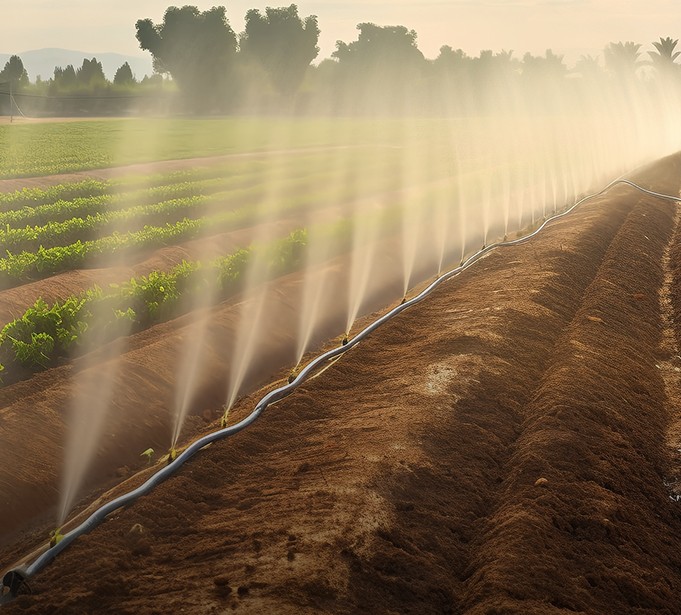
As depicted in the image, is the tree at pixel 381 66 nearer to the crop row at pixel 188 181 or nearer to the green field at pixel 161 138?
the green field at pixel 161 138

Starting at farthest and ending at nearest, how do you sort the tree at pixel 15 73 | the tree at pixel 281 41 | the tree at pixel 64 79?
the tree at pixel 281 41, the tree at pixel 64 79, the tree at pixel 15 73

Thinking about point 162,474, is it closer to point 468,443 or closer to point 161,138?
point 468,443

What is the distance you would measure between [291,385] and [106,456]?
6.65ft

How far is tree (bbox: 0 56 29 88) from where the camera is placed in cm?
6031

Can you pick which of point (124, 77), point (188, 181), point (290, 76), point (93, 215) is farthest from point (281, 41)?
point (93, 215)

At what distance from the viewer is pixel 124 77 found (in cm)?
6581

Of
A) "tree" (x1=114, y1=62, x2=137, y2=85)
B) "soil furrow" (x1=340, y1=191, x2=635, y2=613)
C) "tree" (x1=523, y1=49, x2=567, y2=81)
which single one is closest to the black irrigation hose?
"soil furrow" (x1=340, y1=191, x2=635, y2=613)

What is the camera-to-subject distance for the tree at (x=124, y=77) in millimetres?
64562

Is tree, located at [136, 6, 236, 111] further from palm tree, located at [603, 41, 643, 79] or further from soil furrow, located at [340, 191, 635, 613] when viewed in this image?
soil furrow, located at [340, 191, 635, 613]

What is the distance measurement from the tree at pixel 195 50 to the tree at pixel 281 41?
4.06 m

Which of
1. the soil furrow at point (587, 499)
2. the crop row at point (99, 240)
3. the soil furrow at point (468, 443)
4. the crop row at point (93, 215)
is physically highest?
the crop row at point (93, 215)

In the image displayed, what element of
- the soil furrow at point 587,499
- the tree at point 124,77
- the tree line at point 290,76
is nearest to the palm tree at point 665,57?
the tree line at point 290,76

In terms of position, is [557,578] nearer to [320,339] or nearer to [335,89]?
[320,339]

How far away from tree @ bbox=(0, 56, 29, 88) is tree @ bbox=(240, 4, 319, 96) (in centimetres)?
1841
